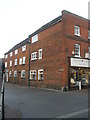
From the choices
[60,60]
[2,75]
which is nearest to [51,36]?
[60,60]

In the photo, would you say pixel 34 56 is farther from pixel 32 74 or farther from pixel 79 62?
pixel 79 62

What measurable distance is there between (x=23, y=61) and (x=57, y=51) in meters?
11.7

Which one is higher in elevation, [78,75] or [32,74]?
[78,75]

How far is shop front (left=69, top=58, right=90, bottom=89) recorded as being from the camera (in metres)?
17.8

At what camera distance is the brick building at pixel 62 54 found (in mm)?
17641

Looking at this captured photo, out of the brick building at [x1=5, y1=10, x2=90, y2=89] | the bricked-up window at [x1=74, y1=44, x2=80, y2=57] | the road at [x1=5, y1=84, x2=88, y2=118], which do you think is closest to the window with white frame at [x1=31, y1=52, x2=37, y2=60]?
the brick building at [x1=5, y1=10, x2=90, y2=89]

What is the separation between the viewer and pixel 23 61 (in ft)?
94.0

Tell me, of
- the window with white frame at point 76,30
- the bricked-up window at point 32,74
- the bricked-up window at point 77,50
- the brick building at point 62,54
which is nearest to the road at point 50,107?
the brick building at point 62,54

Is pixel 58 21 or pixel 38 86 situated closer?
pixel 58 21

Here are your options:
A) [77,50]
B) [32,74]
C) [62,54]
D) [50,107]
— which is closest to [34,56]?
[32,74]

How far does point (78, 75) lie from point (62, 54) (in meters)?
3.63

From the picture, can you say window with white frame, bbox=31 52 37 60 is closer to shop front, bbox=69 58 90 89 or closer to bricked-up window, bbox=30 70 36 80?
bricked-up window, bbox=30 70 36 80

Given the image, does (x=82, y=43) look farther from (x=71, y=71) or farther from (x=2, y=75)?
(x=2, y=75)

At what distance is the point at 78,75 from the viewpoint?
18609 mm
